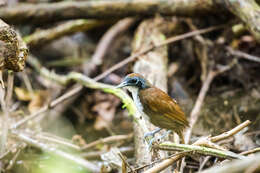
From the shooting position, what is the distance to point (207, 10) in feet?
17.5

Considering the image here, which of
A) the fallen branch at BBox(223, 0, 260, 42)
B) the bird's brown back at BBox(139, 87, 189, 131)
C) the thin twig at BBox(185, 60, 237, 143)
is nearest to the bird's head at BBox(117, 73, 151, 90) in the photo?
the bird's brown back at BBox(139, 87, 189, 131)

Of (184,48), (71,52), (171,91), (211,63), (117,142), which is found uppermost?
(71,52)

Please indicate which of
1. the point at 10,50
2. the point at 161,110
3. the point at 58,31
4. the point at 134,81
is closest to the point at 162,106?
the point at 161,110

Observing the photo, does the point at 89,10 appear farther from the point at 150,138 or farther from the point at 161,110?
the point at 150,138

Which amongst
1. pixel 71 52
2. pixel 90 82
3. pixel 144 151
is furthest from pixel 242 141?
pixel 71 52

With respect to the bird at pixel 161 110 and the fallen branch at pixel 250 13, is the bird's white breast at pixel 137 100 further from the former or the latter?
the fallen branch at pixel 250 13

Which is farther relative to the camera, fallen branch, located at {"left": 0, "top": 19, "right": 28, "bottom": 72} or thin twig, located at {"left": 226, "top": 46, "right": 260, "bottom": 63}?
thin twig, located at {"left": 226, "top": 46, "right": 260, "bottom": 63}

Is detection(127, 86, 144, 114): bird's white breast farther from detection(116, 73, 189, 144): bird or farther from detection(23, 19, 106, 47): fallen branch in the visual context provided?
detection(23, 19, 106, 47): fallen branch

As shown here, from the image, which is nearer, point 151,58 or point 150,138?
point 150,138

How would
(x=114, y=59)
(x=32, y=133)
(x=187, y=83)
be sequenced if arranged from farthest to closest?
(x=114, y=59), (x=187, y=83), (x=32, y=133)

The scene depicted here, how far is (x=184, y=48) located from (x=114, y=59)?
4.92ft

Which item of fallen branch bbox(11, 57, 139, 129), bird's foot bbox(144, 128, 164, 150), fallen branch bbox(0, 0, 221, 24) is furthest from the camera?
fallen branch bbox(0, 0, 221, 24)

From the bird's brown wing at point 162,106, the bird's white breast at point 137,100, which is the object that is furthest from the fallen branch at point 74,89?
the bird's brown wing at point 162,106

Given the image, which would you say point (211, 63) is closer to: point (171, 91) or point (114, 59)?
point (171, 91)
